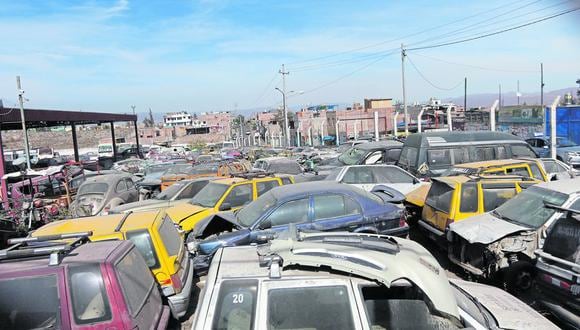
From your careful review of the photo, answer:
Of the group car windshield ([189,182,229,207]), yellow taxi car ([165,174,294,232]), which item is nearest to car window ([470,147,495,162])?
yellow taxi car ([165,174,294,232])

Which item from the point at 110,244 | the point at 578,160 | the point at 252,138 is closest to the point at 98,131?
the point at 252,138

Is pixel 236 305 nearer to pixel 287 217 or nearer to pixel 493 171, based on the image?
pixel 287 217

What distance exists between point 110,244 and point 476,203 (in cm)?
644

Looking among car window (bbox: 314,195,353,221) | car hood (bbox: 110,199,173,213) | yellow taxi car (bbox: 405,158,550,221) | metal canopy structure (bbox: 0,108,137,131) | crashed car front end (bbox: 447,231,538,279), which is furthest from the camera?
metal canopy structure (bbox: 0,108,137,131)

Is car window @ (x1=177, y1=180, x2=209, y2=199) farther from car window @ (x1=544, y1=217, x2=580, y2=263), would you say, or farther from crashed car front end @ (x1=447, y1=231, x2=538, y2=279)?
car window @ (x1=544, y1=217, x2=580, y2=263)

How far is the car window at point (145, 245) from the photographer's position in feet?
19.1

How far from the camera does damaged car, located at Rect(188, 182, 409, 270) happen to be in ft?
24.3

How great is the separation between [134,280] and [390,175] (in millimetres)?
9446

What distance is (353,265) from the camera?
3.36 metres

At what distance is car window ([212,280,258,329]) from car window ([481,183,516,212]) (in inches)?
262

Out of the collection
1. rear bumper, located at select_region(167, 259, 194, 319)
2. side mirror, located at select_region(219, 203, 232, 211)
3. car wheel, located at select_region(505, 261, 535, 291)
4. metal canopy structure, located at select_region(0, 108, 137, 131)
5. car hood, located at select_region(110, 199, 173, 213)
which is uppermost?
metal canopy structure, located at select_region(0, 108, 137, 131)

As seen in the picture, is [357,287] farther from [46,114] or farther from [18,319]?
[46,114]

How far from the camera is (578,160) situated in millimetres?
19984

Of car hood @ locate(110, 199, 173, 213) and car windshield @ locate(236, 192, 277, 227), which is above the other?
car windshield @ locate(236, 192, 277, 227)
